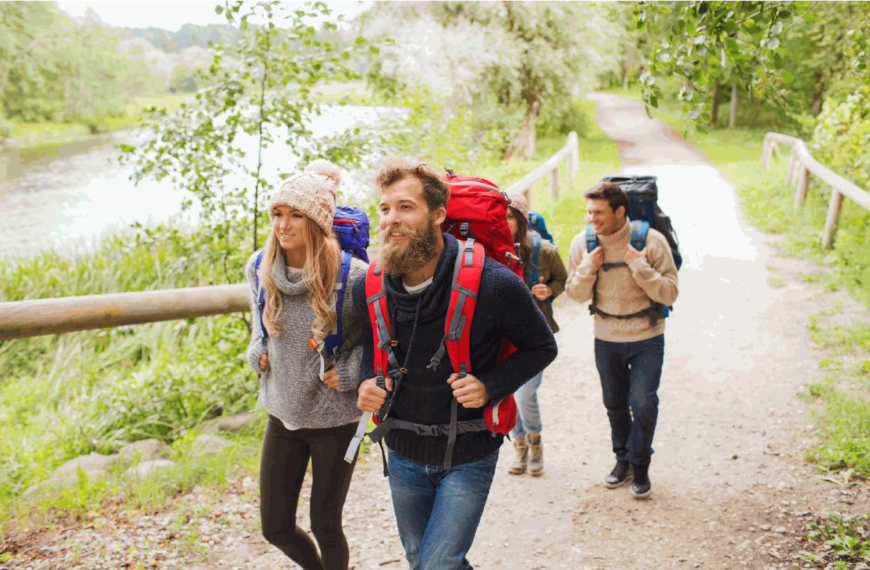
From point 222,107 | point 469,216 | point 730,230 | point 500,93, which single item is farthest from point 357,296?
point 500,93

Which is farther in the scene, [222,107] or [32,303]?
[222,107]

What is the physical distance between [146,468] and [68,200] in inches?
548

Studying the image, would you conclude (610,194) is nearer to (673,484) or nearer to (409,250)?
(409,250)

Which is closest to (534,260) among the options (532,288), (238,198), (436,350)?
(532,288)

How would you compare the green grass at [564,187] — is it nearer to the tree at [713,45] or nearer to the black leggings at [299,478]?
the tree at [713,45]

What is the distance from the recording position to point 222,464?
13.8 feet

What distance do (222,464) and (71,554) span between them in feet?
3.47

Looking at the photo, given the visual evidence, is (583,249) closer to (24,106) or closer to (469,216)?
(469,216)

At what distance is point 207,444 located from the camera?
4.48m

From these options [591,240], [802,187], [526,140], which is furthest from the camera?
[526,140]

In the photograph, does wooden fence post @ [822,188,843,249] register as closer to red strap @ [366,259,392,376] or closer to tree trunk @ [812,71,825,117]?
red strap @ [366,259,392,376]

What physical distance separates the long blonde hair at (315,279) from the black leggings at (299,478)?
1.49 feet

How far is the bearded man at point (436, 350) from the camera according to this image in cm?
215

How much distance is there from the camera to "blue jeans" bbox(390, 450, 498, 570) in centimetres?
215
